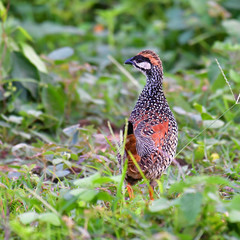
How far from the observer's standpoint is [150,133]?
11.6ft

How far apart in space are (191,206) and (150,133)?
105 centimetres

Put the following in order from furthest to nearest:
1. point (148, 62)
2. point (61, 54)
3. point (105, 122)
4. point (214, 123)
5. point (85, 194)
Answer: point (105, 122) < point (61, 54) < point (214, 123) < point (148, 62) < point (85, 194)

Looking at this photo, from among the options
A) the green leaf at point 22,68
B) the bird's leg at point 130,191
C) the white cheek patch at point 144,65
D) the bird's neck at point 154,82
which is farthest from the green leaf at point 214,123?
the green leaf at point 22,68

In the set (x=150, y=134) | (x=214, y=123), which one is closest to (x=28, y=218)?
(x=150, y=134)

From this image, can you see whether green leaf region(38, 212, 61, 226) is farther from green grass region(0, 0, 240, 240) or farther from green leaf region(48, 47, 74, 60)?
green leaf region(48, 47, 74, 60)

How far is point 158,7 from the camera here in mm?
8219

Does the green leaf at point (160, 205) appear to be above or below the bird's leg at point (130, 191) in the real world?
above

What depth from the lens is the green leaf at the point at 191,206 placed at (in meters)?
2.52

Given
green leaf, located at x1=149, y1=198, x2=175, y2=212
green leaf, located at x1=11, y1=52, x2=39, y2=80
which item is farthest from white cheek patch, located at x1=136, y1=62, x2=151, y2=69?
green leaf, located at x1=11, y1=52, x2=39, y2=80

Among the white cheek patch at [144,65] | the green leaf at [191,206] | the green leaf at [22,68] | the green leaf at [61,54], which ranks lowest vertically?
the green leaf at [22,68]

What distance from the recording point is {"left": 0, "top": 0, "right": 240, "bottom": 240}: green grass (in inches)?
106

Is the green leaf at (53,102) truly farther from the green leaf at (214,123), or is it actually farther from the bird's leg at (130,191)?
the bird's leg at (130,191)

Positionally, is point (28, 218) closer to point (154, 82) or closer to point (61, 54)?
point (154, 82)

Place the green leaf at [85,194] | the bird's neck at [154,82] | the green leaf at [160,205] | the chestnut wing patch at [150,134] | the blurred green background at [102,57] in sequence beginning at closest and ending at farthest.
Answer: the green leaf at [160,205] < the green leaf at [85,194] < the chestnut wing patch at [150,134] < the bird's neck at [154,82] < the blurred green background at [102,57]
